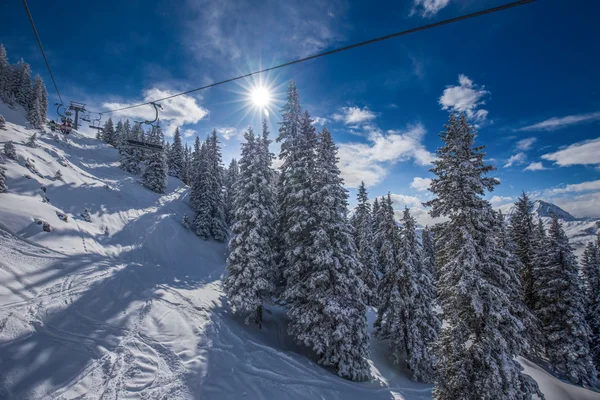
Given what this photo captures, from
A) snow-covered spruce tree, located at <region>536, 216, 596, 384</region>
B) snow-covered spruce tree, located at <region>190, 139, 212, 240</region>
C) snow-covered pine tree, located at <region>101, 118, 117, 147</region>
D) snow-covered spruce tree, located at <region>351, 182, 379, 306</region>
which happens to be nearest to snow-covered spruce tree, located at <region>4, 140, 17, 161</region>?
snow-covered spruce tree, located at <region>190, 139, 212, 240</region>

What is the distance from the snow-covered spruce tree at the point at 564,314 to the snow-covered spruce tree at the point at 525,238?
4.92 ft

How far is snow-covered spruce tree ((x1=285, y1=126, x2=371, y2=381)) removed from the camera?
1322 centimetres

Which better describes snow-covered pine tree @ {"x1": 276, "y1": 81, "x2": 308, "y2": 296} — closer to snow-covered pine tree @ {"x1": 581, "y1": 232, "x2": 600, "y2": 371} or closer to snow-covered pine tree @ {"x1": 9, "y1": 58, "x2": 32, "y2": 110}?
snow-covered pine tree @ {"x1": 581, "y1": 232, "x2": 600, "y2": 371}

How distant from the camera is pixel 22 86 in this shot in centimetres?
5884

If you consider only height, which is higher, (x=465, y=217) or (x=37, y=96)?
(x=37, y=96)

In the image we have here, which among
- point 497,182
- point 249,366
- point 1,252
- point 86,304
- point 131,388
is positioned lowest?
point 249,366

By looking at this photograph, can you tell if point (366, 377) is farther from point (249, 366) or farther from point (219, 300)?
point (219, 300)

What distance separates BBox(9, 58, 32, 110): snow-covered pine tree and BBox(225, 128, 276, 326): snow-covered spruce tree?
7330cm

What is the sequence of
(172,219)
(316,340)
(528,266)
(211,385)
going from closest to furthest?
(211,385)
(316,340)
(528,266)
(172,219)

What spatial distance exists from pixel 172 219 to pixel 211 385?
31833mm

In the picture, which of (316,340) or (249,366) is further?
(316,340)

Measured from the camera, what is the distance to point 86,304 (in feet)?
35.4

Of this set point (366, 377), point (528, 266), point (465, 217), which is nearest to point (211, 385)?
point (366, 377)

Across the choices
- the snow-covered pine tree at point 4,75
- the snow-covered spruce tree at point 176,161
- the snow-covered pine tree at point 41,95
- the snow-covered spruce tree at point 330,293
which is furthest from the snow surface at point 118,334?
the snow-covered pine tree at point 4,75
